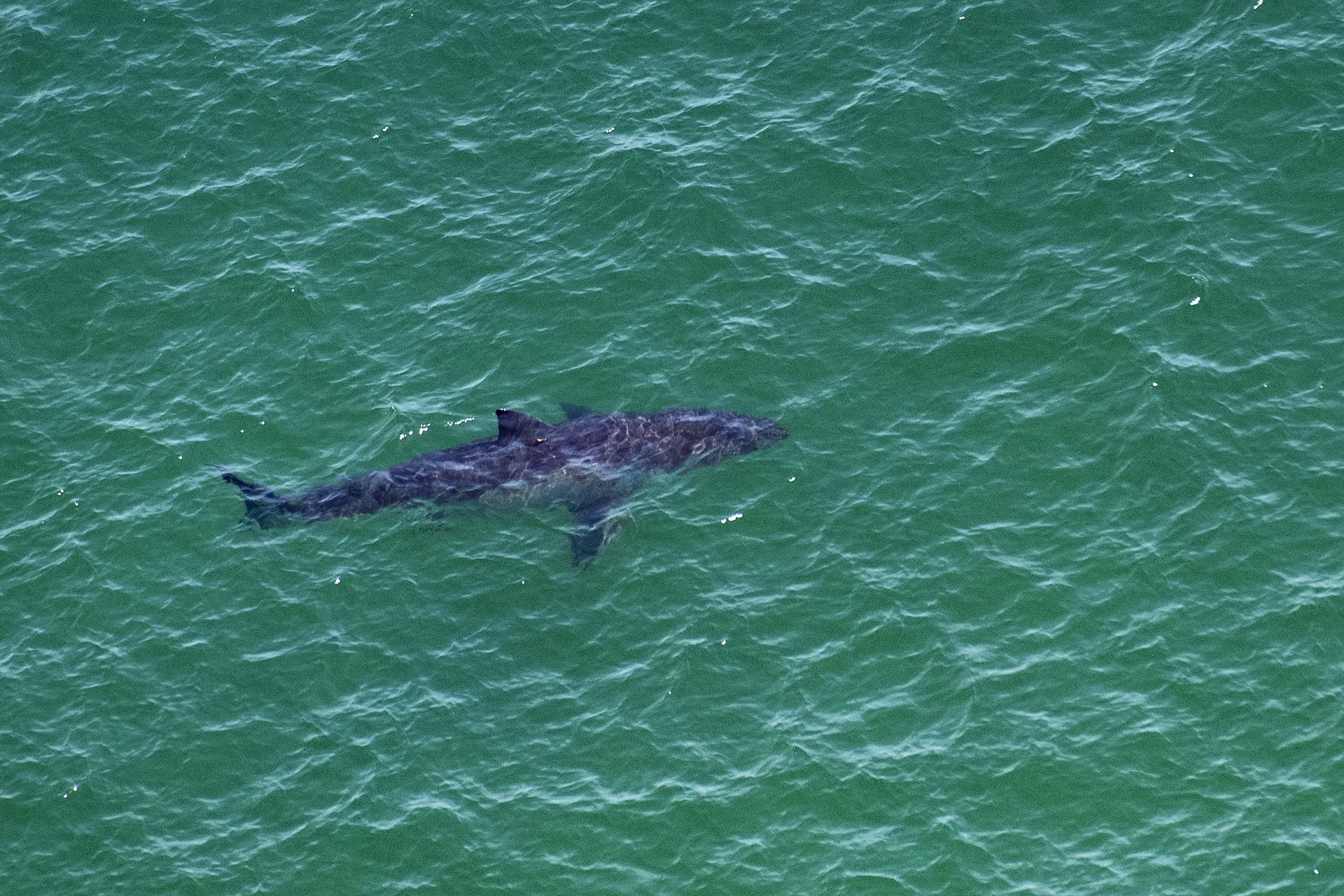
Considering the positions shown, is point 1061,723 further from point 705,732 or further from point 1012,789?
point 705,732

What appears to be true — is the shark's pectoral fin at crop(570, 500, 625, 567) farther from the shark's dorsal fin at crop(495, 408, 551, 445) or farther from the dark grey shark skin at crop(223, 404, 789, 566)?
the shark's dorsal fin at crop(495, 408, 551, 445)

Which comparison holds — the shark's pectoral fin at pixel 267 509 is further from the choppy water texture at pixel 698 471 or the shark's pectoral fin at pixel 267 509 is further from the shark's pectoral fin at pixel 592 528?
the shark's pectoral fin at pixel 592 528

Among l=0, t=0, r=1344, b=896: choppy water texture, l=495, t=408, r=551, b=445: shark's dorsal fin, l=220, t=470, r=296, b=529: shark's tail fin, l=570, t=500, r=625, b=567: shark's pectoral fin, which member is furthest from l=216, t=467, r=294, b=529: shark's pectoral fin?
l=570, t=500, r=625, b=567: shark's pectoral fin

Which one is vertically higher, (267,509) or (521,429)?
(521,429)

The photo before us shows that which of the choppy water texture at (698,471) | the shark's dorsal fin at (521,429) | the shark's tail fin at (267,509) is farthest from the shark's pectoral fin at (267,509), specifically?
the shark's dorsal fin at (521,429)

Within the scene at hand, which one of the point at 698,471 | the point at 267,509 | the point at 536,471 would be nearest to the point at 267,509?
the point at 267,509

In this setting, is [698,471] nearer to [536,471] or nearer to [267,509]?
[536,471]

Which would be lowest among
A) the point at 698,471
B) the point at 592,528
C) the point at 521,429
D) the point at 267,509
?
the point at 592,528
